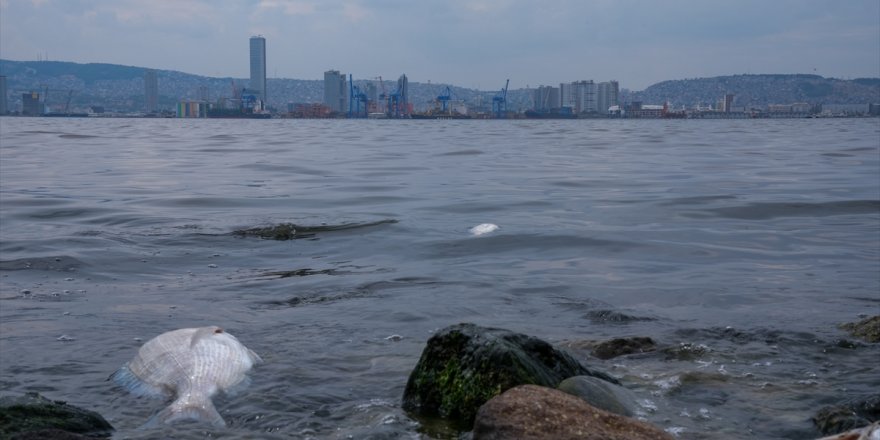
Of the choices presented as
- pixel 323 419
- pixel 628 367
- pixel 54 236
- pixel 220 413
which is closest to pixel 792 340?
pixel 628 367

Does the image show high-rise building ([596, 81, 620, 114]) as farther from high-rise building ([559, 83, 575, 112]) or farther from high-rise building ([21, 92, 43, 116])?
high-rise building ([21, 92, 43, 116])

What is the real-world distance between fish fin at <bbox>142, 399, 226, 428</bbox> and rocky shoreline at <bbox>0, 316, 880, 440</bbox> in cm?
21

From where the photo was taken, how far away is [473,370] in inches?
170

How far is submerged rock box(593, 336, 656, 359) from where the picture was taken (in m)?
5.60

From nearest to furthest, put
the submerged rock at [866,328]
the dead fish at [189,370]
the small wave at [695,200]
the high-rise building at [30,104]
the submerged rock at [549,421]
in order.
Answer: the submerged rock at [549,421] < the dead fish at [189,370] < the submerged rock at [866,328] < the small wave at [695,200] < the high-rise building at [30,104]

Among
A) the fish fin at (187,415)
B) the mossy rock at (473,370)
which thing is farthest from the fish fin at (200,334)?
the mossy rock at (473,370)

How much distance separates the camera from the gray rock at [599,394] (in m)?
4.08

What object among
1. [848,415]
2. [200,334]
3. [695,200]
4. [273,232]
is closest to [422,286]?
[200,334]

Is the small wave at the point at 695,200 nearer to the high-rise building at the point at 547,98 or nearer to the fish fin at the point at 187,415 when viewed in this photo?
the fish fin at the point at 187,415

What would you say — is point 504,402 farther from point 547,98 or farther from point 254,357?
point 547,98

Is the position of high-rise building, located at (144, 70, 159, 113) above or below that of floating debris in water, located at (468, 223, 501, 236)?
above

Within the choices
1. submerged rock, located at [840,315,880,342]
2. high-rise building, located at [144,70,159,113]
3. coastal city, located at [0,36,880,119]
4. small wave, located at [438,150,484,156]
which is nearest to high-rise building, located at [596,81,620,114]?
coastal city, located at [0,36,880,119]

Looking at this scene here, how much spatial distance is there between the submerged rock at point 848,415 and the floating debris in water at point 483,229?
22.3 feet

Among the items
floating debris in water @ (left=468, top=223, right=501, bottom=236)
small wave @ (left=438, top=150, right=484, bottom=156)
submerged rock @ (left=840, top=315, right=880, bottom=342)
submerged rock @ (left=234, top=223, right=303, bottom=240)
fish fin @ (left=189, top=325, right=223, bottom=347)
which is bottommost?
submerged rock @ (left=840, top=315, right=880, bottom=342)
